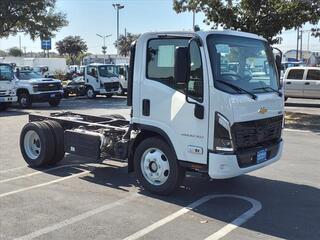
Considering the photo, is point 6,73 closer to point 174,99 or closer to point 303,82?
point 303,82

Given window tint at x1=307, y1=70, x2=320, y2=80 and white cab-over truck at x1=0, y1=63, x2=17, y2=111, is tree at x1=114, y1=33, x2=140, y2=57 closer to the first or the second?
window tint at x1=307, y1=70, x2=320, y2=80

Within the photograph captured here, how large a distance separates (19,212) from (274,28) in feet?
47.0

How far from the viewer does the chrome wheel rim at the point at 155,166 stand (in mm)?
7078

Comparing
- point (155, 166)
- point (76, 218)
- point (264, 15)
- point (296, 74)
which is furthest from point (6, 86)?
point (76, 218)

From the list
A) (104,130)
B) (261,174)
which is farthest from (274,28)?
(104,130)

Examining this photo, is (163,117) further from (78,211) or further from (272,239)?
(272,239)

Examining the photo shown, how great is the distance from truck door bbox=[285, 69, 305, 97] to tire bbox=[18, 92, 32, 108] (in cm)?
1287

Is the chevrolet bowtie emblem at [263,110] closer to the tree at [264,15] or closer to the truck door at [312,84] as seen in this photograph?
the tree at [264,15]

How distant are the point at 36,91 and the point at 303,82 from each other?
1320 centimetres

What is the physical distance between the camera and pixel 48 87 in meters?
23.3

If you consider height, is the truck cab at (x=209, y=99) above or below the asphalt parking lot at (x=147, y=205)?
above

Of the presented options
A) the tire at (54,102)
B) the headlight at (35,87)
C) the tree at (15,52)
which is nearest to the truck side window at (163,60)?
the headlight at (35,87)

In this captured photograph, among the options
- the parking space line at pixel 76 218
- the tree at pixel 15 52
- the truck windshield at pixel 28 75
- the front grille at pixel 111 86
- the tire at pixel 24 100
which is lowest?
the parking space line at pixel 76 218

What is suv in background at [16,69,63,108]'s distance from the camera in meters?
22.8
